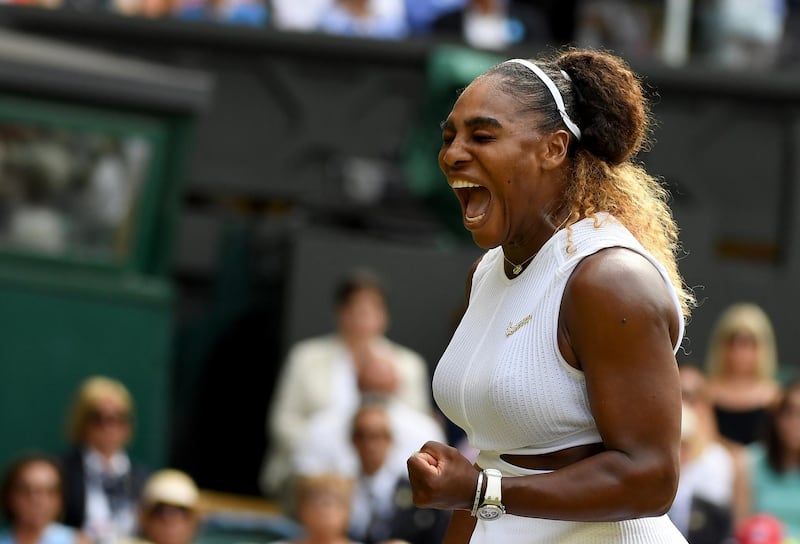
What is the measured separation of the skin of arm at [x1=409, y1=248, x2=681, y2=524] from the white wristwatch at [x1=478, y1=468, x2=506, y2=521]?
29mm

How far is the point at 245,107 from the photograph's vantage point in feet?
34.4

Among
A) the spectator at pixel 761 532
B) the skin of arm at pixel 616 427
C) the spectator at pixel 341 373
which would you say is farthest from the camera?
the spectator at pixel 341 373

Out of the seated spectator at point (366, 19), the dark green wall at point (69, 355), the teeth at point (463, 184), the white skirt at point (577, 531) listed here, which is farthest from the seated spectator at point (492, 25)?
the white skirt at point (577, 531)

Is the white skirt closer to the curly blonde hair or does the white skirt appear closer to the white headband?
the curly blonde hair

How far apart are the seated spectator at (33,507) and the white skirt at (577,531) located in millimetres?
4296

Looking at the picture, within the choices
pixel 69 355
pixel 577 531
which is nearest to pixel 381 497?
pixel 69 355

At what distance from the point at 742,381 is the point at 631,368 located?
5755 millimetres

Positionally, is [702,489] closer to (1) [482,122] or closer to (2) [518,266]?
(2) [518,266]

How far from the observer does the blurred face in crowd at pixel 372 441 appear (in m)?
7.02

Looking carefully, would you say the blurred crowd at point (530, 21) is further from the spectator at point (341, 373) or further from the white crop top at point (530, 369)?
the white crop top at point (530, 369)

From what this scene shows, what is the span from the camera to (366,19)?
1015 centimetres

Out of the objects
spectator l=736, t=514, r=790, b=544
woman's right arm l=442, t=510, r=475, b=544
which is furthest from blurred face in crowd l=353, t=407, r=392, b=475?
woman's right arm l=442, t=510, r=475, b=544

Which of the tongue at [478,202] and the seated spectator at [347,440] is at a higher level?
the tongue at [478,202]

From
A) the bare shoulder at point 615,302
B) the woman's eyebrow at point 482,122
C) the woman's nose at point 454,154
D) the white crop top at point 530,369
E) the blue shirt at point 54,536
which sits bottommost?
the blue shirt at point 54,536
